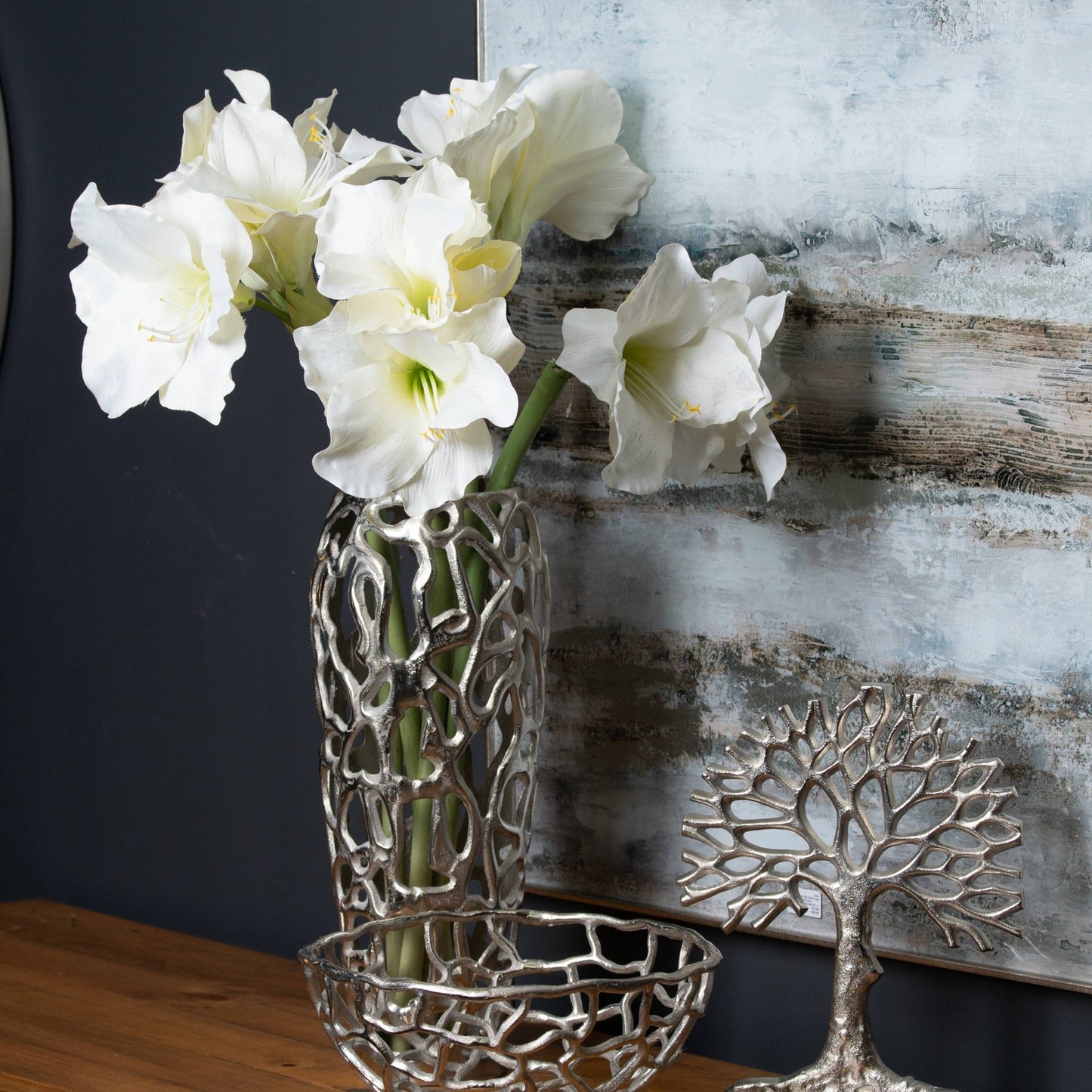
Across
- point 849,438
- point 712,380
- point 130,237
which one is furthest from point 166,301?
point 849,438

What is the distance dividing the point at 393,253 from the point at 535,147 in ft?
0.56

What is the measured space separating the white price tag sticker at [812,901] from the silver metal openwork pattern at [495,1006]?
0.38ft

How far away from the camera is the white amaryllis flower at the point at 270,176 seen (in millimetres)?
834

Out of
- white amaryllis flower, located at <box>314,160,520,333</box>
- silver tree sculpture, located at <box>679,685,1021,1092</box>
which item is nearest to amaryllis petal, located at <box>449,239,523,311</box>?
white amaryllis flower, located at <box>314,160,520,333</box>

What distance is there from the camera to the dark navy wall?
1229 mm

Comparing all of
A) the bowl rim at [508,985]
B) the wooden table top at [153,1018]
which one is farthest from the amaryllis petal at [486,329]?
the wooden table top at [153,1018]

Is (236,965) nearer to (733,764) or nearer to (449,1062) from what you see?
(449,1062)

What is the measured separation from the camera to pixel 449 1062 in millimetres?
892

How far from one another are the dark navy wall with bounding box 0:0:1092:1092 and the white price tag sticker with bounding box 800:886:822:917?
517mm

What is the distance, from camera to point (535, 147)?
89cm

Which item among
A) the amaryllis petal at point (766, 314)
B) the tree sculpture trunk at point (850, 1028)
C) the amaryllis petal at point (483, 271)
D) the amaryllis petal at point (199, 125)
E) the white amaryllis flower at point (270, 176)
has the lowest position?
the tree sculpture trunk at point (850, 1028)

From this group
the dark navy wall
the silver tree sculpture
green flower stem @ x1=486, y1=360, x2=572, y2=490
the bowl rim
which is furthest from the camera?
the dark navy wall

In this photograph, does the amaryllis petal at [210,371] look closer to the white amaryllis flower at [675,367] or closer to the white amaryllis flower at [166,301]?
the white amaryllis flower at [166,301]

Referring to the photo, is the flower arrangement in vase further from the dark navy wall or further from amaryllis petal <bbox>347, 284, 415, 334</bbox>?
the dark navy wall
